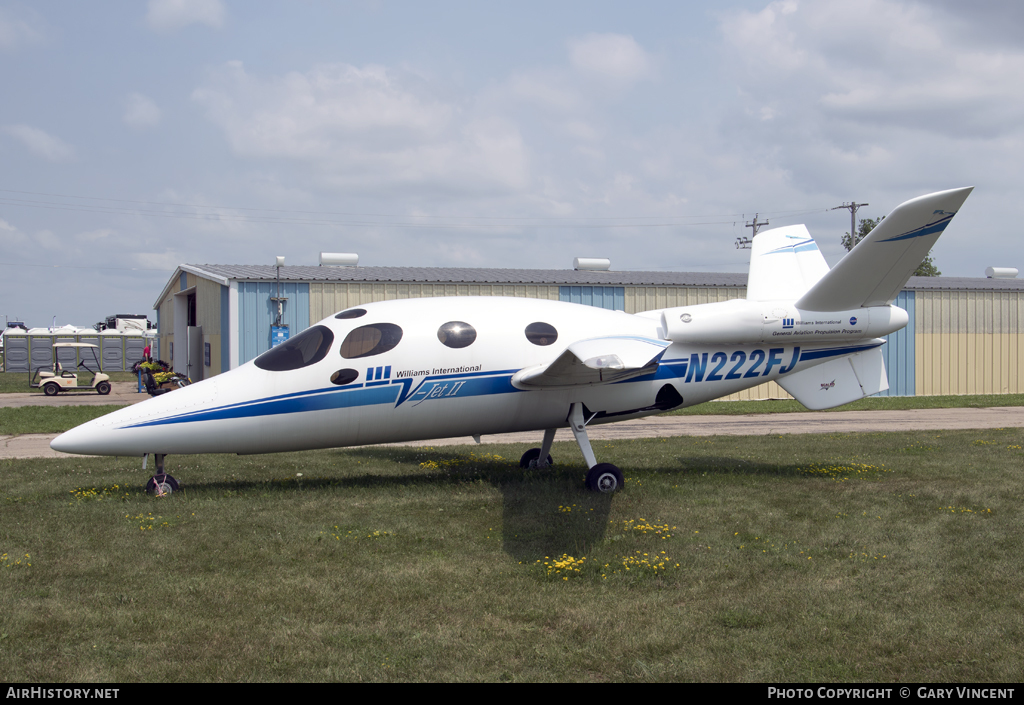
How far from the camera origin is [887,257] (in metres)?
12.4

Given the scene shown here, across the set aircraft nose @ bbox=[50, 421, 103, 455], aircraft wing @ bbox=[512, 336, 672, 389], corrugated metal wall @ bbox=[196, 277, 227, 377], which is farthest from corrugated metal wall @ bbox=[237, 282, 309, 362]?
aircraft wing @ bbox=[512, 336, 672, 389]

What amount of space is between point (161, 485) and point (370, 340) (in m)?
3.96

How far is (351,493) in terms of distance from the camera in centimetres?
1205

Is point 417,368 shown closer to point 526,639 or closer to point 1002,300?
point 526,639

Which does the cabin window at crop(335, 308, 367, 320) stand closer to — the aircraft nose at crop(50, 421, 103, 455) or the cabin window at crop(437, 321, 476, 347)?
the cabin window at crop(437, 321, 476, 347)

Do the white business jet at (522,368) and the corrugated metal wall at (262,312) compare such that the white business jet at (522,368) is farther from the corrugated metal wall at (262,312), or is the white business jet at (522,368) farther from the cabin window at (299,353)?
the corrugated metal wall at (262,312)

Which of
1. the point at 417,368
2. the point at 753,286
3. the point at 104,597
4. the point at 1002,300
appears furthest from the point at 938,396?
the point at 104,597

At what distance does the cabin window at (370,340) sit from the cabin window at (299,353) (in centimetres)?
29

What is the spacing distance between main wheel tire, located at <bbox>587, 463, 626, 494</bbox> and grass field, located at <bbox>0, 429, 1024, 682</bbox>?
13.0 inches

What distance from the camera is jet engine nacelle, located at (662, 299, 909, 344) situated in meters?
13.0

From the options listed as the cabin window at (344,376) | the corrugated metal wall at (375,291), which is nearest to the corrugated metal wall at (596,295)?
the corrugated metal wall at (375,291)

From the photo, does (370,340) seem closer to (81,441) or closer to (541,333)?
(541,333)

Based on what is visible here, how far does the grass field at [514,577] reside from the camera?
597 centimetres

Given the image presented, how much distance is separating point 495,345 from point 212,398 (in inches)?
172
